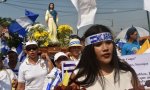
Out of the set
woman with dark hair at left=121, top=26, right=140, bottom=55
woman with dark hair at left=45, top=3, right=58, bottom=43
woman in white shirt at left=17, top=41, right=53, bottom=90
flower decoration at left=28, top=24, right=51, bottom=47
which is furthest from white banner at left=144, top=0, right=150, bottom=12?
woman with dark hair at left=45, top=3, right=58, bottom=43

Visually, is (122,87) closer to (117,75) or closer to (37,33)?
(117,75)

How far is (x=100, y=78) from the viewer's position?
371cm

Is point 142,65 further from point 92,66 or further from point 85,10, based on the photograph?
point 85,10

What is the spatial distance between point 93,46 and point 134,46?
3976 millimetres

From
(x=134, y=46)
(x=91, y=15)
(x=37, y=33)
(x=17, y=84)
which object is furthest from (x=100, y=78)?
(x=37, y=33)

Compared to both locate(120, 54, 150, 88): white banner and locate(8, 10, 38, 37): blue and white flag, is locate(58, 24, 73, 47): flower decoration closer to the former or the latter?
locate(8, 10, 38, 37): blue and white flag

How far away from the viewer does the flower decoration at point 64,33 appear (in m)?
13.1

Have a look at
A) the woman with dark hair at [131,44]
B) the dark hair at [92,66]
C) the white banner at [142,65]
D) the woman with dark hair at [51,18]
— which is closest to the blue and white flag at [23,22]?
the woman with dark hair at [51,18]

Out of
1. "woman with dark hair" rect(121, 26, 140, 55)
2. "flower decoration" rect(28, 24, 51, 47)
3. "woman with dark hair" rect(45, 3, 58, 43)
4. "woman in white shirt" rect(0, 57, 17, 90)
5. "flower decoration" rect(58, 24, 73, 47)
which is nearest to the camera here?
"woman with dark hair" rect(121, 26, 140, 55)

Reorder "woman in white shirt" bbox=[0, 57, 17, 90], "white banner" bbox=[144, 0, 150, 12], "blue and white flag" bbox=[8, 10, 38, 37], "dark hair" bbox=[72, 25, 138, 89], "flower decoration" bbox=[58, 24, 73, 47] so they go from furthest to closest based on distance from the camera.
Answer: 1. "flower decoration" bbox=[58, 24, 73, 47]
2. "blue and white flag" bbox=[8, 10, 38, 37]
3. "woman in white shirt" bbox=[0, 57, 17, 90]
4. "white banner" bbox=[144, 0, 150, 12]
5. "dark hair" bbox=[72, 25, 138, 89]

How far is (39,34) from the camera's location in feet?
36.0

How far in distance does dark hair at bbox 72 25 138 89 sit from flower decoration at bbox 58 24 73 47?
29.7ft

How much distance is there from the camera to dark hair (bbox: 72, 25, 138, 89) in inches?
146

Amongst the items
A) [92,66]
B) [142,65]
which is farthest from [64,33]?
[92,66]
